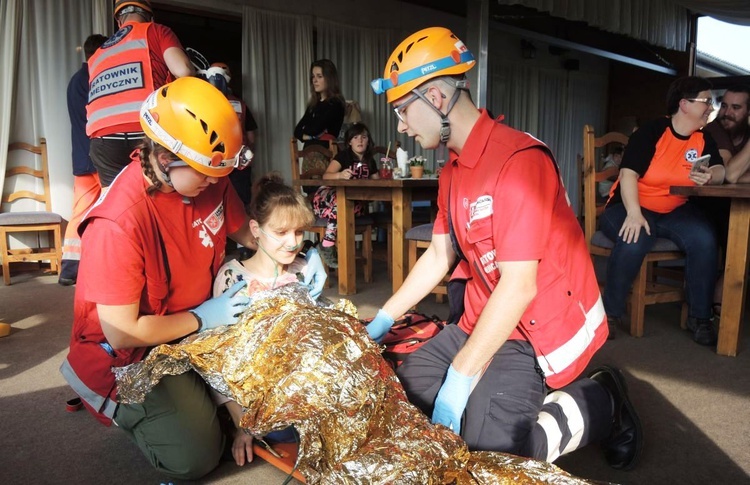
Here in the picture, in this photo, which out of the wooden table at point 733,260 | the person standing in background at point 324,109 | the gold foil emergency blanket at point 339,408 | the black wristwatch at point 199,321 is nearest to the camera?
the gold foil emergency blanket at point 339,408

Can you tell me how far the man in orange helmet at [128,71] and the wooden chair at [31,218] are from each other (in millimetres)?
1930

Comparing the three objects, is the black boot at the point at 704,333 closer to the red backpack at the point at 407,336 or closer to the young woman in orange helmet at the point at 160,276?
the red backpack at the point at 407,336

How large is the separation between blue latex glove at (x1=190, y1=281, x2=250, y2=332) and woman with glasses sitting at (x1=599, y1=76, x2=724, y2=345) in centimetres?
202

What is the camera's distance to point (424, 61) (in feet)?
4.58

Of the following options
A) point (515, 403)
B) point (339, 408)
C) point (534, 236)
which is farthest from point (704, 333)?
point (339, 408)

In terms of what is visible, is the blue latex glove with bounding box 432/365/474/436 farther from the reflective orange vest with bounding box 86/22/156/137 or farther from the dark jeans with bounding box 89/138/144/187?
the dark jeans with bounding box 89/138/144/187

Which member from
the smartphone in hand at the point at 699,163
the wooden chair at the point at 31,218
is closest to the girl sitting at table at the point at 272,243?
the smartphone in hand at the point at 699,163

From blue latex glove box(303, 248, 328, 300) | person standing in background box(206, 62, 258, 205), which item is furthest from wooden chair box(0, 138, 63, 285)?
blue latex glove box(303, 248, 328, 300)

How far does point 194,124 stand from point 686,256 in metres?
2.51

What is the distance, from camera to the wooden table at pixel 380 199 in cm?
326

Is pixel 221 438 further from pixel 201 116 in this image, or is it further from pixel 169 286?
pixel 201 116

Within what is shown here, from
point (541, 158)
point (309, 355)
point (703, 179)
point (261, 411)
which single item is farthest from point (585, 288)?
point (703, 179)

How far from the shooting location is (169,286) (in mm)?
1621

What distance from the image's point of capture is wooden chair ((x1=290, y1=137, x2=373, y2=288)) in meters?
4.00
